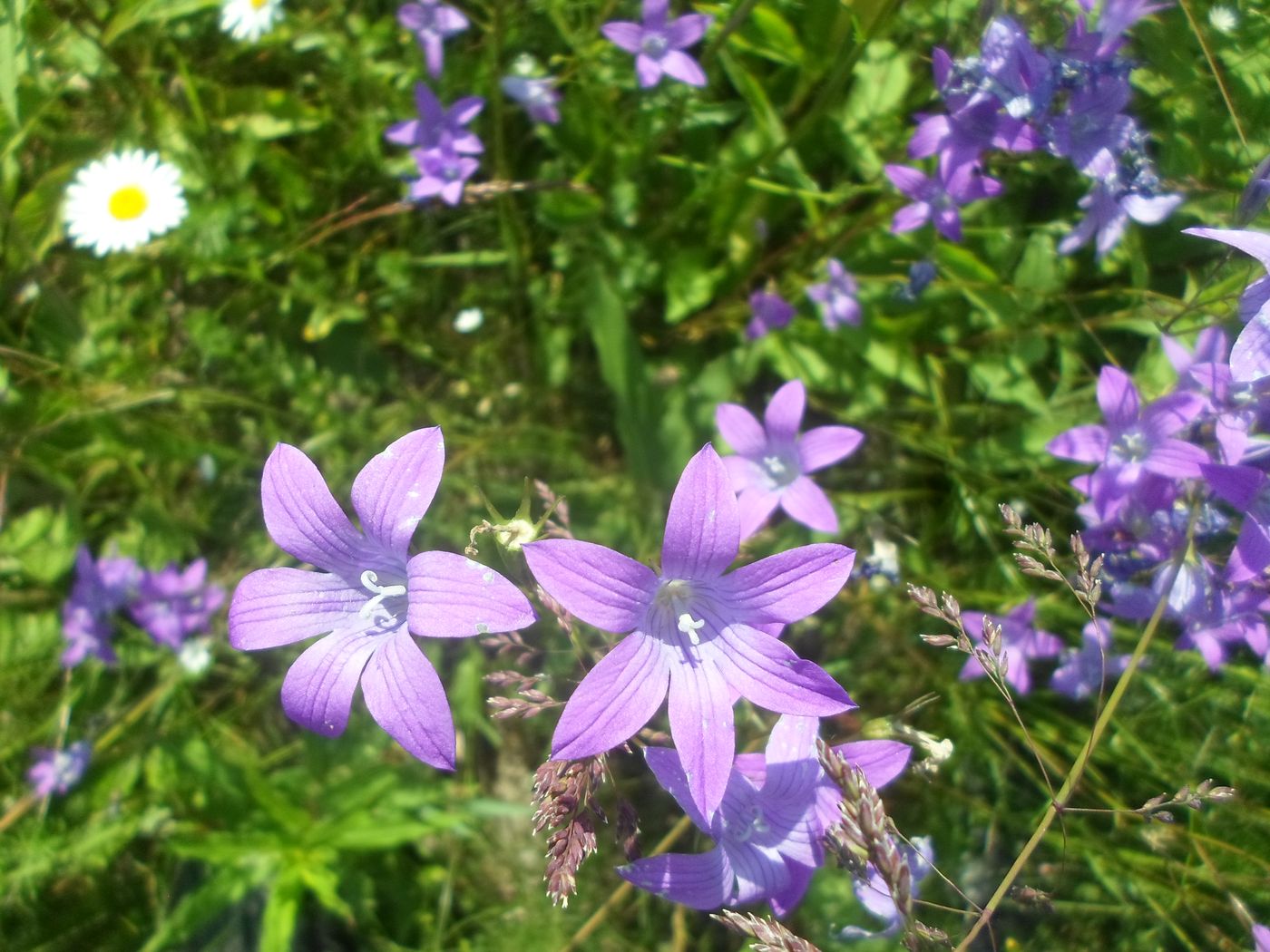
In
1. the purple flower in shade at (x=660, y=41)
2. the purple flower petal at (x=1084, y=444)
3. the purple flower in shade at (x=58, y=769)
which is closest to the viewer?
the purple flower petal at (x=1084, y=444)

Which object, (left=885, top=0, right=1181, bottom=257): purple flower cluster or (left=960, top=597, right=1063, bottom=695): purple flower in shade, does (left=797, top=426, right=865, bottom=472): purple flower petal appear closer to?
(left=885, top=0, right=1181, bottom=257): purple flower cluster

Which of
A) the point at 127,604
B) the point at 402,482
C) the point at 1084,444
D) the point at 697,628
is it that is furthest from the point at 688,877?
the point at 127,604

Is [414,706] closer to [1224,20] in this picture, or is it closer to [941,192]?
[941,192]

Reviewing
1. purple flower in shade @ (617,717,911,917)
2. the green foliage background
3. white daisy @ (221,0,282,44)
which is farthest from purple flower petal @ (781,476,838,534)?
white daisy @ (221,0,282,44)

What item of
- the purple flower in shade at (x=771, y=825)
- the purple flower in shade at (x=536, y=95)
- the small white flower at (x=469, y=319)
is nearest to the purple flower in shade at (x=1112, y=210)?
the purple flower in shade at (x=771, y=825)

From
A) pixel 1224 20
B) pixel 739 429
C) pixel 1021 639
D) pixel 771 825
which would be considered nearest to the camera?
pixel 771 825

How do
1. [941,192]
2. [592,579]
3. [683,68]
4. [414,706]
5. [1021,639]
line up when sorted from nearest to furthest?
[592,579], [414,706], [941,192], [683,68], [1021,639]

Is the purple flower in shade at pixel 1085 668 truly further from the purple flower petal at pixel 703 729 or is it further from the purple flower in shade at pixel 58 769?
the purple flower in shade at pixel 58 769
